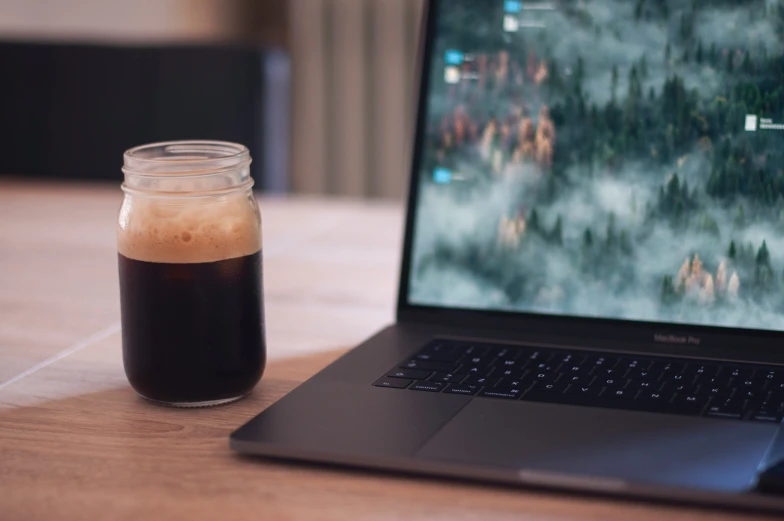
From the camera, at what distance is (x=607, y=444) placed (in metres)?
0.59

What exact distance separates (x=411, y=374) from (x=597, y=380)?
0.45 ft

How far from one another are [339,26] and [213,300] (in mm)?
2381

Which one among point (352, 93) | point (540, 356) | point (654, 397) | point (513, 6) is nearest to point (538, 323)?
point (540, 356)

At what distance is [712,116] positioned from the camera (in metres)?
0.79

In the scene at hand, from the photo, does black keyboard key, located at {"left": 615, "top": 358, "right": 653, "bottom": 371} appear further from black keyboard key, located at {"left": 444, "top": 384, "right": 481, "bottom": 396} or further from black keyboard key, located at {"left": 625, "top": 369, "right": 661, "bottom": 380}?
black keyboard key, located at {"left": 444, "top": 384, "right": 481, "bottom": 396}

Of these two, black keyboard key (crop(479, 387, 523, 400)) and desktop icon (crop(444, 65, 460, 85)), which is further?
desktop icon (crop(444, 65, 460, 85))

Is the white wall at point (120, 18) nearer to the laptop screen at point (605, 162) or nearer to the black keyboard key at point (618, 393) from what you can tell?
the laptop screen at point (605, 162)

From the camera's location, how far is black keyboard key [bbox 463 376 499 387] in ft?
2.27

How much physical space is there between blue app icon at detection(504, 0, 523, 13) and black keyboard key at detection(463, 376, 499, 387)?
36cm

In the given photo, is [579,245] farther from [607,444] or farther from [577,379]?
[607,444]

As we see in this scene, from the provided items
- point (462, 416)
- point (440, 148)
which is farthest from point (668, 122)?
point (462, 416)

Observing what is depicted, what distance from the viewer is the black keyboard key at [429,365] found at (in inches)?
28.7

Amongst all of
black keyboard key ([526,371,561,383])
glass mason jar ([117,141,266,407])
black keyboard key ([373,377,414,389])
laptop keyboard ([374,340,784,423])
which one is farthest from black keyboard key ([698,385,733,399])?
glass mason jar ([117,141,266,407])

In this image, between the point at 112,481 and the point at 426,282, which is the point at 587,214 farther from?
the point at 112,481
